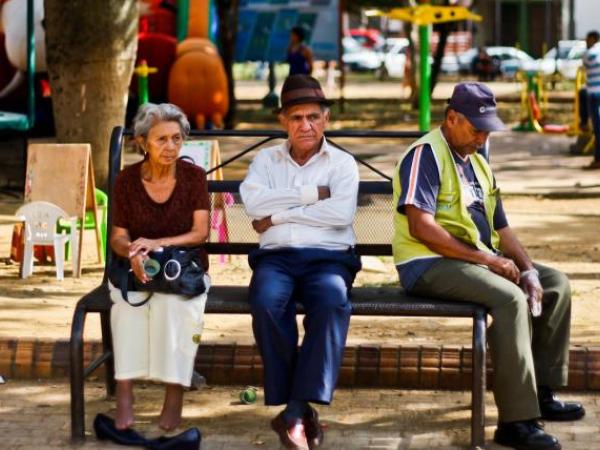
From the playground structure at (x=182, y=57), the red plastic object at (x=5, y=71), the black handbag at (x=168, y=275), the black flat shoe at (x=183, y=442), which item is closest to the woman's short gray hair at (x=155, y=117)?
the black handbag at (x=168, y=275)

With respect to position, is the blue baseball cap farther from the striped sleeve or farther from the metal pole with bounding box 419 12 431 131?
the metal pole with bounding box 419 12 431 131

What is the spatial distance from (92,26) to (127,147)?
29.6ft

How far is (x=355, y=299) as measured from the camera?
587 cm

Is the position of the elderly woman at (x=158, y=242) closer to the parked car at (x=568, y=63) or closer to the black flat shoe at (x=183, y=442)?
the black flat shoe at (x=183, y=442)

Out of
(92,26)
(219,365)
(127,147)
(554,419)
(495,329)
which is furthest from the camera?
(127,147)

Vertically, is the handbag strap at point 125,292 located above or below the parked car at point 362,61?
below

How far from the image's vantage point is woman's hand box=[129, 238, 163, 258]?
5.70m

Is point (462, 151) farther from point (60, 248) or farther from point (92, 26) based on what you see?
point (92, 26)

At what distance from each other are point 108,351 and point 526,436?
1.73 meters

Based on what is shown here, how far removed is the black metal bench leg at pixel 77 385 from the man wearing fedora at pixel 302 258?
0.64m

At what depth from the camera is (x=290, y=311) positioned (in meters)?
5.70

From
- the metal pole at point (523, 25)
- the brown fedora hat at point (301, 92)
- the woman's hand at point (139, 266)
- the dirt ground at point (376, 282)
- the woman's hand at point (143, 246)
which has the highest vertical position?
the metal pole at point (523, 25)

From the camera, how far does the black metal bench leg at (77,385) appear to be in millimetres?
5703

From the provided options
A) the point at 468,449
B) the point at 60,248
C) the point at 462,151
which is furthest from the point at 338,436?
the point at 60,248
